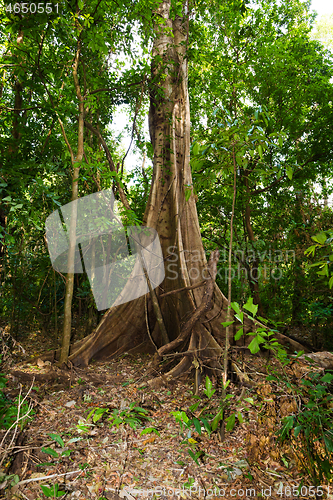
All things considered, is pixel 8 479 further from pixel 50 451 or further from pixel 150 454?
pixel 150 454

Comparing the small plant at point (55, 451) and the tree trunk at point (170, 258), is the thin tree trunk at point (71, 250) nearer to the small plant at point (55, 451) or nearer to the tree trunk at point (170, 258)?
Answer: the tree trunk at point (170, 258)

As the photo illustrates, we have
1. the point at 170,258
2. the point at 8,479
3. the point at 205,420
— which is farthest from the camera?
the point at 170,258

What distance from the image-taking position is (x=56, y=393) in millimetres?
2705

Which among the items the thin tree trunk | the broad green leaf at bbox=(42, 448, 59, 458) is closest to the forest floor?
the broad green leaf at bbox=(42, 448, 59, 458)

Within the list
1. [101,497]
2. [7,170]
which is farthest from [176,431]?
[7,170]

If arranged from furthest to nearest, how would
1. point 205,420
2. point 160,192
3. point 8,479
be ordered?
point 160,192
point 205,420
point 8,479

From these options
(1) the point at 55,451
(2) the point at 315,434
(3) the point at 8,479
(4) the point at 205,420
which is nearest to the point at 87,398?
(1) the point at 55,451

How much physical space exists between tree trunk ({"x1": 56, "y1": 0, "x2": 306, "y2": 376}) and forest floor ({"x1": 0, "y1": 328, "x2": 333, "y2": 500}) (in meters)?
0.64

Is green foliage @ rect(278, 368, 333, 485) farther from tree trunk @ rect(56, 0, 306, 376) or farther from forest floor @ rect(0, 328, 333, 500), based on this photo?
tree trunk @ rect(56, 0, 306, 376)

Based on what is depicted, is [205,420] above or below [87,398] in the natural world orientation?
above

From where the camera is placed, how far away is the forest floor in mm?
1656

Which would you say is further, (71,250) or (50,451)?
(71,250)

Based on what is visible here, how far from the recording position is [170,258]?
12.9ft

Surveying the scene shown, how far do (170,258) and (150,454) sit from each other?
237cm
